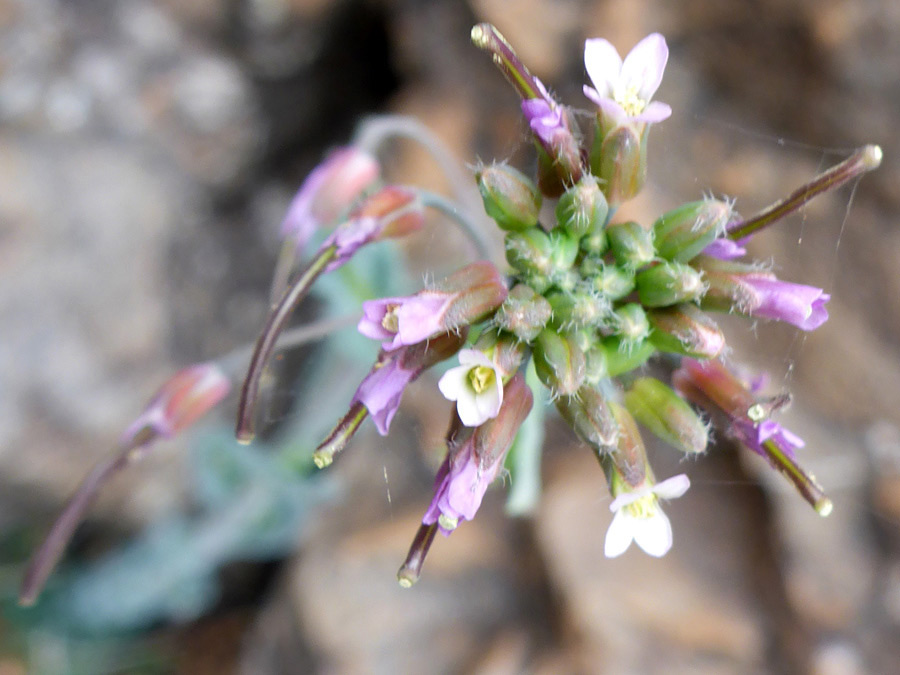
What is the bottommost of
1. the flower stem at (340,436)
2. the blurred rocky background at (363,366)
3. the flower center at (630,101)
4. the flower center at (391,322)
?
the blurred rocky background at (363,366)

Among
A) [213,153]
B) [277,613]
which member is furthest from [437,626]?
[213,153]

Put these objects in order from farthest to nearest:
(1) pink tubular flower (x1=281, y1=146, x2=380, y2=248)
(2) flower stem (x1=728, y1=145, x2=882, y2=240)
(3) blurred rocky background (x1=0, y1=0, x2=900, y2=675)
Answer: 1. (3) blurred rocky background (x1=0, y1=0, x2=900, y2=675)
2. (1) pink tubular flower (x1=281, y1=146, x2=380, y2=248)
3. (2) flower stem (x1=728, y1=145, x2=882, y2=240)

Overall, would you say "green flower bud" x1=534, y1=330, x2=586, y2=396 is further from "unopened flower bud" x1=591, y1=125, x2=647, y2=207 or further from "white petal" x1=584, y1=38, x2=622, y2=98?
"white petal" x1=584, y1=38, x2=622, y2=98

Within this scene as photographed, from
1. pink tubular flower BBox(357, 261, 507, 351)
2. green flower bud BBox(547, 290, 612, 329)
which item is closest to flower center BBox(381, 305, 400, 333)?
pink tubular flower BBox(357, 261, 507, 351)

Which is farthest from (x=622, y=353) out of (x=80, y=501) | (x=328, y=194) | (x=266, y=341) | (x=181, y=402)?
(x=80, y=501)

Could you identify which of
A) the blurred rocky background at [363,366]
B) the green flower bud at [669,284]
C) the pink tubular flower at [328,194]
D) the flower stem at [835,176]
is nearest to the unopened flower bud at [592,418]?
the green flower bud at [669,284]

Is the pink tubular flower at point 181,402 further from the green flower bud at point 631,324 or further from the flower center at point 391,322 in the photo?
the green flower bud at point 631,324
